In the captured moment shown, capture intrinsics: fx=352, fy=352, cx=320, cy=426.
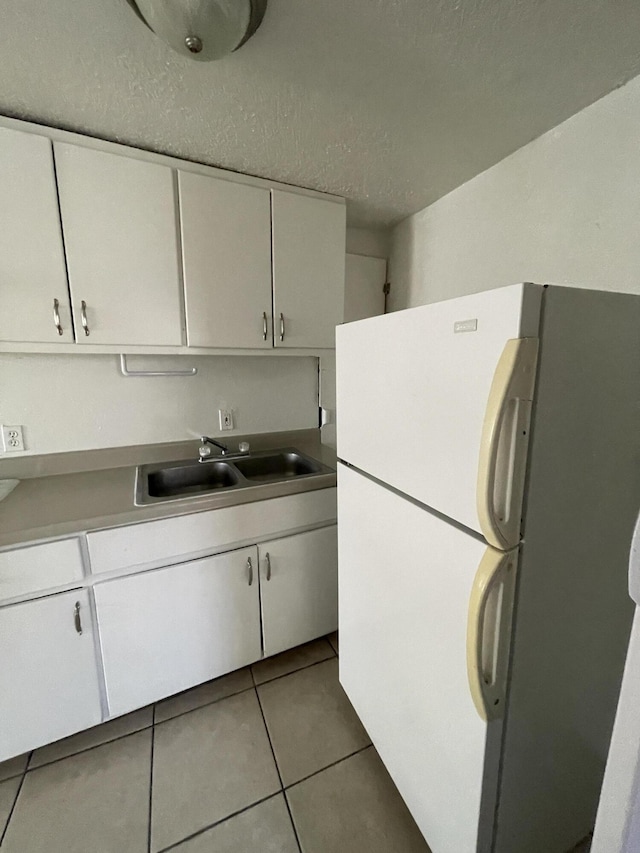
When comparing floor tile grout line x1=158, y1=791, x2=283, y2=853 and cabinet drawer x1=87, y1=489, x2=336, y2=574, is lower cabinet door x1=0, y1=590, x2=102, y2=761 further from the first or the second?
floor tile grout line x1=158, y1=791, x2=283, y2=853

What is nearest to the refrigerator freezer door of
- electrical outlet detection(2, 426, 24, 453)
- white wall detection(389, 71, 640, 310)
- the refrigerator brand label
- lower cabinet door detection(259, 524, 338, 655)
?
the refrigerator brand label

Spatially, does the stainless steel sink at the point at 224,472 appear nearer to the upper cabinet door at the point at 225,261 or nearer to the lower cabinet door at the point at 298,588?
the lower cabinet door at the point at 298,588

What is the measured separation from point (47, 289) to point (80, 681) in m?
1.40

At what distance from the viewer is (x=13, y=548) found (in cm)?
109

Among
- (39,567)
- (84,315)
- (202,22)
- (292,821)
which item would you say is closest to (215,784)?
(292,821)

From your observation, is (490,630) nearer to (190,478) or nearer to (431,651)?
(431,651)

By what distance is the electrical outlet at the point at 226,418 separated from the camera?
74.5 inches

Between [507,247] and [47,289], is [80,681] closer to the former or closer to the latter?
[47,289]

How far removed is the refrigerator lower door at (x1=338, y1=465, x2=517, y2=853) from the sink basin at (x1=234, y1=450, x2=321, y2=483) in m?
0.70

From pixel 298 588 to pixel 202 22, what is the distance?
6.07 feet

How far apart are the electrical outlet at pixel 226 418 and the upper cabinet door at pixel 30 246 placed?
2.50ft

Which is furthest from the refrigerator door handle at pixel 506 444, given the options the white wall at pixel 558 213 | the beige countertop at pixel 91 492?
the beige countertop at pixel 91 492

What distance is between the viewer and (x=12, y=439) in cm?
149

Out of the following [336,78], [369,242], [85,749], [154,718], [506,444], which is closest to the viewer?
[506,444]
